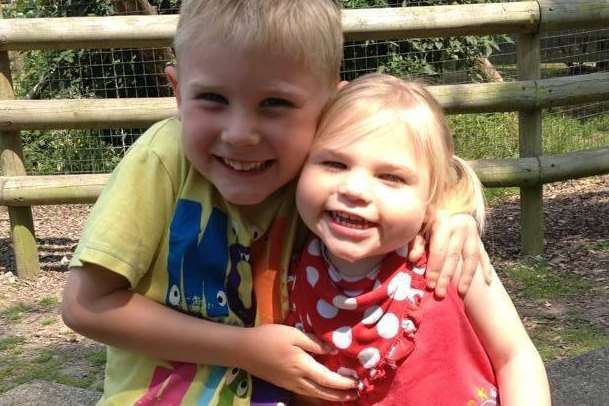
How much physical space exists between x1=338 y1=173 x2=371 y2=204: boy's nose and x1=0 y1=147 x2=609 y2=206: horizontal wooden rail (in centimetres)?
296

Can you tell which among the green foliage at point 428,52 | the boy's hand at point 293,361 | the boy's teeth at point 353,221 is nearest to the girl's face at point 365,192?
the boy's teeth at point 353,221

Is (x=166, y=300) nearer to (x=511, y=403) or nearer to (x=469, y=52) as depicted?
(x=511, y=403)

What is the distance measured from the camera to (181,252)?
1.47 metres

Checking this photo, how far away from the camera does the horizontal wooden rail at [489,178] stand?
4160 millimetres

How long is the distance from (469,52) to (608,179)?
1.95m

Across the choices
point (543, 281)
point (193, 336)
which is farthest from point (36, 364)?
point (543, 281)

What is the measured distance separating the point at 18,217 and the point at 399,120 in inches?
137

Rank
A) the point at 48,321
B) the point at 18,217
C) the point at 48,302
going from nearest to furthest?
the point at 48,321 < the point at 48,302 < the point at 18,217

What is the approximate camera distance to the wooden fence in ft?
13.2

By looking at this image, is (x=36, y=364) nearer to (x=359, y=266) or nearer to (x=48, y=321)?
(x=48, y=321)

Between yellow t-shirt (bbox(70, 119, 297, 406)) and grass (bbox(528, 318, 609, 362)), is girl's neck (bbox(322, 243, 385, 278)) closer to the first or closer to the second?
yellow t-shirt (bbox(70, 119, 297, 406))

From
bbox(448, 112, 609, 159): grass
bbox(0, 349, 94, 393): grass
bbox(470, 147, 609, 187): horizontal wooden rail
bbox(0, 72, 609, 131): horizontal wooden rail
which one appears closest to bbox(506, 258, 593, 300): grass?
bbox(470, 147, 609, 187): horizontal wooden rail

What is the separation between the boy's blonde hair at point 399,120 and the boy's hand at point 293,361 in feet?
1.22

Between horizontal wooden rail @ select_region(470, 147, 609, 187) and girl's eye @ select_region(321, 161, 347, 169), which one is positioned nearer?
girl's eye @ select_region(321, 161, 347, 169)
